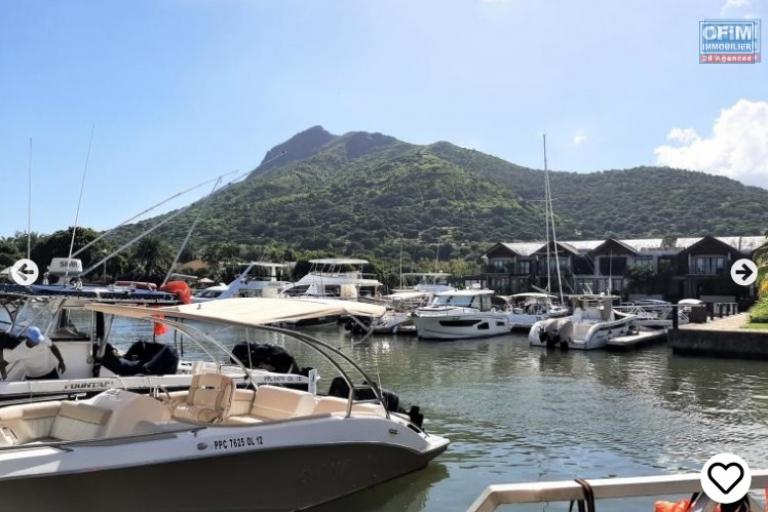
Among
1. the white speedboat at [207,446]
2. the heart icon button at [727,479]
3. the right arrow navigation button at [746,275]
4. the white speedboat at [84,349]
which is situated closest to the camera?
the heart icon button at [727,479]

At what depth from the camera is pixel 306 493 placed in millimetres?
9438

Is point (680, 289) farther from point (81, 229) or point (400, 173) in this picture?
point (400, 173)

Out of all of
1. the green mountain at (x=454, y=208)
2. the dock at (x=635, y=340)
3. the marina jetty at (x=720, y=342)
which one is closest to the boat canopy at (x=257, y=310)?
the marina jetty at (x=720, y=342)

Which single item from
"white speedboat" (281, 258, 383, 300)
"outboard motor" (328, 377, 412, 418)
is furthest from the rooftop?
"outboard motor" (328, 377, 412, 418)

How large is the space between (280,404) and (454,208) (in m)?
138

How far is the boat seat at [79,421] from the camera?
9.18 metres

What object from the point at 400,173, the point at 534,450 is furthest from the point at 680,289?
the point at 400,173

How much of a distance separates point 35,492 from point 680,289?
7213 centimetres

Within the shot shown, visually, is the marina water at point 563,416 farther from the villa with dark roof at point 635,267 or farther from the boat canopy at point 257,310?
the villa with dark roof at point 635,267

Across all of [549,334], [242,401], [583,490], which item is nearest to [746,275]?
[549,334]

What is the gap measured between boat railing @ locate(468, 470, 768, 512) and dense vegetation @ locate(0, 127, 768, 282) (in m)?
102

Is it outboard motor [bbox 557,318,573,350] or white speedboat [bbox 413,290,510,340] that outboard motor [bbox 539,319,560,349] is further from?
white speedboat [bbox 413,290,510,340]

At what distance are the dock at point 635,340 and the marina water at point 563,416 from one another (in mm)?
1705

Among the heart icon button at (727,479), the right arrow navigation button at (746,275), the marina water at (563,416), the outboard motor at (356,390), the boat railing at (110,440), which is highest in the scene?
the right arrow navigation button at (746,275)
